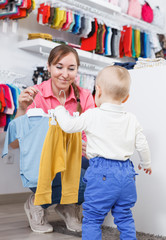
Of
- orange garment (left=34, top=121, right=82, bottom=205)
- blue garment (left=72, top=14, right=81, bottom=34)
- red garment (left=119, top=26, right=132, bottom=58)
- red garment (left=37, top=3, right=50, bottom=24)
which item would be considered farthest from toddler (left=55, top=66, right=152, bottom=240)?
red garment (left=119, top=26, right=132, bottom=58)

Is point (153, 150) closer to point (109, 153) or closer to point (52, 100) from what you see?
point (109, 153)

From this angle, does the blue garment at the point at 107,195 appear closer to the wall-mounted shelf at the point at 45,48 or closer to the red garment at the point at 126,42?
the wall-mounted shelf at the point at 45,48

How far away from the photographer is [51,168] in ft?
6.68

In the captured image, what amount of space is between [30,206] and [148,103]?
0.99 metres

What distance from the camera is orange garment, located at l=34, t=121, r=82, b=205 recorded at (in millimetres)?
1982

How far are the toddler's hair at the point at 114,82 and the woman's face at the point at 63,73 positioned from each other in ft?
2.30

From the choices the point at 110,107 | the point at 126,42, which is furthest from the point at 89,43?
the point at 110,107

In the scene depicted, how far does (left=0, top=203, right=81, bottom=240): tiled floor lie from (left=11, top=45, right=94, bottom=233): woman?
64 millimetres

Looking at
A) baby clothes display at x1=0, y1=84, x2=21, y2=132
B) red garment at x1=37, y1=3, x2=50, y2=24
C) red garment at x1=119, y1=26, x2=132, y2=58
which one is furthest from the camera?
red garment at x1=119, y1=26, x2=132, y2=58

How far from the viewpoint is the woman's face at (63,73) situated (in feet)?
8.07

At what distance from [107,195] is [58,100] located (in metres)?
0.93

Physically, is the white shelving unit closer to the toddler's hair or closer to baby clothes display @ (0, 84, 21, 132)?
baby clothes display @ (0, 84, 21, 132)

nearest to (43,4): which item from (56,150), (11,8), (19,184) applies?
(11,8)

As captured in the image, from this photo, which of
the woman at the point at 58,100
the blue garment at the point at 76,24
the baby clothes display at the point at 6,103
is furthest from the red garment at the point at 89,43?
the woman at the point at 58,100
